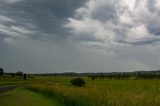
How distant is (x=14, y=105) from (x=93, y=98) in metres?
7.37

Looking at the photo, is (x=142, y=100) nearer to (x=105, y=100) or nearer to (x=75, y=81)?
(x=105, y=100)

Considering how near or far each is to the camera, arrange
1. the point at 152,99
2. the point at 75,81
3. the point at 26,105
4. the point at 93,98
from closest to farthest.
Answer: the point at 152,99, the point at 93,98, the point at 26,105, the point at 75,81

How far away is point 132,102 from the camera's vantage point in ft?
59.7

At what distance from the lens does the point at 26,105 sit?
Result: 84.3 ft

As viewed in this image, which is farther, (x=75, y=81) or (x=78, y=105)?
(x=75, y=81)

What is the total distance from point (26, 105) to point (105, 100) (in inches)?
326

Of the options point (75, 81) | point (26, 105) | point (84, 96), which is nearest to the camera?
point (84, 96)

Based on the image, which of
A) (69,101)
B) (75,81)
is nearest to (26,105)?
(69,101)

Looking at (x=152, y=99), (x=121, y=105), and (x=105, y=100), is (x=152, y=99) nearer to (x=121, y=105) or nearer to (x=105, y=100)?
(x=121, y=105)

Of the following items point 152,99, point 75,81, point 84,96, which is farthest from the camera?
point 75,81

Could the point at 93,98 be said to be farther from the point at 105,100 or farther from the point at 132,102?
the point at 132,102

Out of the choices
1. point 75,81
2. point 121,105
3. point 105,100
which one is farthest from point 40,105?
point 75,81

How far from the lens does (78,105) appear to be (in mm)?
22359

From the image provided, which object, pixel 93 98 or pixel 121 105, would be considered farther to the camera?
pixel 93 98
